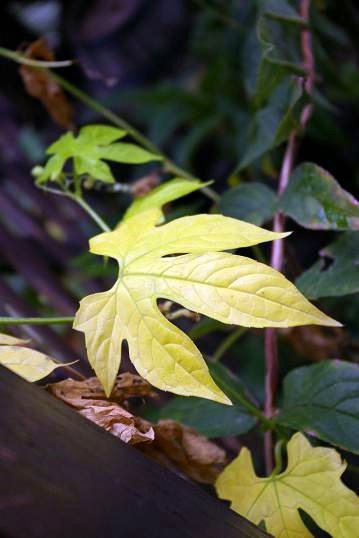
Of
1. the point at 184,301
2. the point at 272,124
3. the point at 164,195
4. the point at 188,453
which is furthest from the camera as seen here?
the point at 272,124

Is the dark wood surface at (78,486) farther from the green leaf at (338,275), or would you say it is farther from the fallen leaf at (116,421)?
the green leaf at (338,275)

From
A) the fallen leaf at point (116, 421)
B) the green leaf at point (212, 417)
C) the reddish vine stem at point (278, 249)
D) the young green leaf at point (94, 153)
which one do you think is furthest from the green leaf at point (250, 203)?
the fallen leaf at point (116, 421)

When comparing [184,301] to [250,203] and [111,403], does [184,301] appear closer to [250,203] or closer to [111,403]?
[111,403]

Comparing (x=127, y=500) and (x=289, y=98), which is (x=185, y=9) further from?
(x=127, y=500)

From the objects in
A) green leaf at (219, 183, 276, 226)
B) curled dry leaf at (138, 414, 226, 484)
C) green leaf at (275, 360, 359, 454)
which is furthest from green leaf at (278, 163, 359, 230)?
curled dry leaf at (138, 414, 226, 484)

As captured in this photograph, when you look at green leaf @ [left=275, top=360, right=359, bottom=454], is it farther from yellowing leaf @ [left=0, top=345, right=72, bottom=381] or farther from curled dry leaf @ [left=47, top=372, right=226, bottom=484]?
yellowing leaf @ [left=0, top=345, right=72, bottom=381]

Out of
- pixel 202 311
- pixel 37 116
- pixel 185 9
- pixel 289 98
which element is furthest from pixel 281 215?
pixel 185 9

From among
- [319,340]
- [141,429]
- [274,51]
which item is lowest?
[319,340]

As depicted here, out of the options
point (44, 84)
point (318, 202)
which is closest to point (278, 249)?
point (318, 202)
